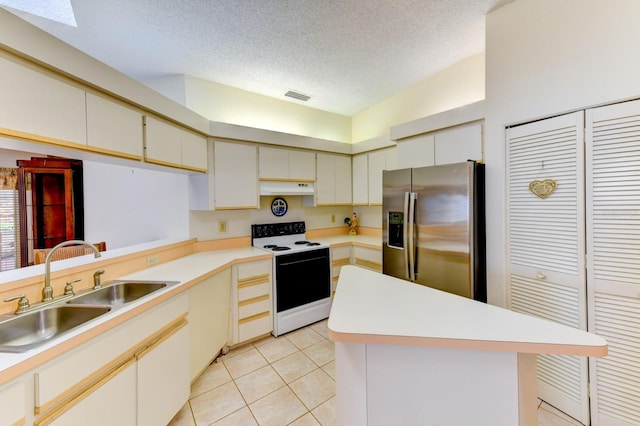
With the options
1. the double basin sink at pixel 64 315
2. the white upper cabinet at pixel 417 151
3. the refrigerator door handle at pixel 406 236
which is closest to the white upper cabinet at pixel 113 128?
the double basin sink at pixel 64 315

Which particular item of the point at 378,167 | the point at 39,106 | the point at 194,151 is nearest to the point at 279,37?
the point at 194,151

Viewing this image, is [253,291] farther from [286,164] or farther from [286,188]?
[286,164]

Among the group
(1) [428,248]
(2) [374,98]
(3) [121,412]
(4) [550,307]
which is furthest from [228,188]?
(4) [550,307]

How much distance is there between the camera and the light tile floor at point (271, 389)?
165 cm

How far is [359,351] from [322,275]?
1973mm

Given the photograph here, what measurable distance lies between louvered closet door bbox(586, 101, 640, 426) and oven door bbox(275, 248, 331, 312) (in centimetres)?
222

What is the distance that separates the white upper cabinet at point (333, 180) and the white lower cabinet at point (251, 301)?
4.26 feet

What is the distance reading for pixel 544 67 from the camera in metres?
1.71

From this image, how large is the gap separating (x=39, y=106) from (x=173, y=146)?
2.92ft

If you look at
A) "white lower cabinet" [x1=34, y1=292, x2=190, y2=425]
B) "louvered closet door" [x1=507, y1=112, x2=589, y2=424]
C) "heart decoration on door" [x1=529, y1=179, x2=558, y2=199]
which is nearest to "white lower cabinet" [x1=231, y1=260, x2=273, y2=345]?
"white lower cabinet" [x1=34, y1=292, x2=190, y2=425]

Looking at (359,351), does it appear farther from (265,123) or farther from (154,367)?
(265,123)

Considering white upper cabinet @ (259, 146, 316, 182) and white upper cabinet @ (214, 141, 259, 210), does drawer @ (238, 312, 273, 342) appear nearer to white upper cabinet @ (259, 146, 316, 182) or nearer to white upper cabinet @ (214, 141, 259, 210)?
white upper cabinet @ (214, 141, 259, 210)

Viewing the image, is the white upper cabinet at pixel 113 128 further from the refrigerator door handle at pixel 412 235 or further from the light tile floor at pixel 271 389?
the refrigerator door handle at pixel 412 235

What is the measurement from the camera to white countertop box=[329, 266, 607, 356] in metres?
0.85
